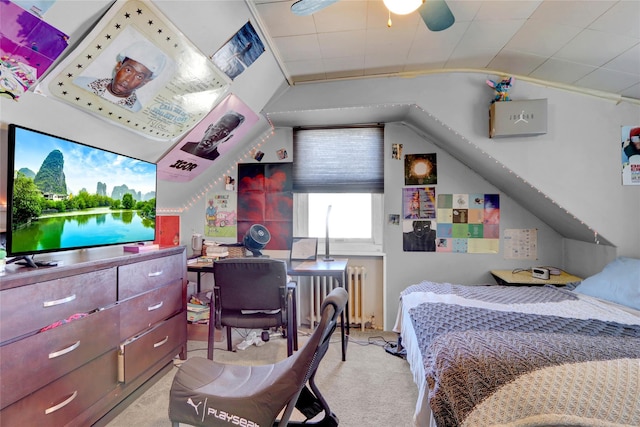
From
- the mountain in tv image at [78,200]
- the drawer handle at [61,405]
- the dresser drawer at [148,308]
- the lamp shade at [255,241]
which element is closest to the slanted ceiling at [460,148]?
the lamp shade at [255,241]

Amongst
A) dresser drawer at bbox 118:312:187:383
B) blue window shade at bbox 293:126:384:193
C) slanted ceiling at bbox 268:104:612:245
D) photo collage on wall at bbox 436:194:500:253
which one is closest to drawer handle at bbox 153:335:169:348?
dresser drawer at bbox 118:312:187:383

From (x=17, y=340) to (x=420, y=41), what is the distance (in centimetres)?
283

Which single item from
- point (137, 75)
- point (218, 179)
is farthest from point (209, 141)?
point (137, 75)

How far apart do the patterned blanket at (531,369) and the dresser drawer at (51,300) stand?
5.65ft

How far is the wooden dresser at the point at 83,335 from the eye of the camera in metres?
1.16

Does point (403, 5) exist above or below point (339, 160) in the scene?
above

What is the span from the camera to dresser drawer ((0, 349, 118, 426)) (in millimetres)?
1168

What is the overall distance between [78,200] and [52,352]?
0.84 metres

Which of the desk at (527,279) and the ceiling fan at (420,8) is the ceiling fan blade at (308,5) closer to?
the ceiling fan at (420,8)

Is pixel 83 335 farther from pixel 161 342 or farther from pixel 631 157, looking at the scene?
pixel 631 157

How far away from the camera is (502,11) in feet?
5.70

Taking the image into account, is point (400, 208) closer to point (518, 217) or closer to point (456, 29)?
point (518, 217)

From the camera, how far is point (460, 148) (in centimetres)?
270

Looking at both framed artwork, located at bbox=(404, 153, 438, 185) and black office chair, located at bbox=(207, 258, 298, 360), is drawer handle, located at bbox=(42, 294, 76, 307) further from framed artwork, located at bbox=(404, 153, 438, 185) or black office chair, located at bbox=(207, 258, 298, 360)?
framed artwork, located at bbox=(404, 153, 438, 185)
